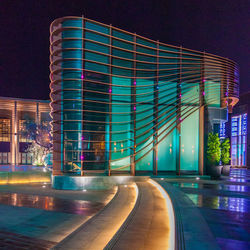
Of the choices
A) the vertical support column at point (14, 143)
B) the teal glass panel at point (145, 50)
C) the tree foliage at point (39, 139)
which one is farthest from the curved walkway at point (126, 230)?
the vertical support column at point (14, 143)

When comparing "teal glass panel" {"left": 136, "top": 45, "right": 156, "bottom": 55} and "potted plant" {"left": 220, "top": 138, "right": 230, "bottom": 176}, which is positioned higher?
"teal glass panel" {"left": 136, "top": 45, "right": 156, "bottom": 55}

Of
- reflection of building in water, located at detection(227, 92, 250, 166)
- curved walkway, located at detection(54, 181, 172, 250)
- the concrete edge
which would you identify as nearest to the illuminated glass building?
curved walkway, located at detection(54, 181, 172, 250)

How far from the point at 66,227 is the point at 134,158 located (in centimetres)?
1086

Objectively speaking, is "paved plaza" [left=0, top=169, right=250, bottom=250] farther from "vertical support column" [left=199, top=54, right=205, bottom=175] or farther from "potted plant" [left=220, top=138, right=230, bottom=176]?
"potted plant" [left=220, top=138, right=230, bottom=176]

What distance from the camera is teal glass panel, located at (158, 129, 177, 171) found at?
68.6 ft

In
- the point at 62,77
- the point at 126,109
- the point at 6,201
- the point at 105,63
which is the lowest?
the point at 6,201

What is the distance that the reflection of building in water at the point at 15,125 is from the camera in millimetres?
51250

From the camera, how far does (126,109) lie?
1994 cm

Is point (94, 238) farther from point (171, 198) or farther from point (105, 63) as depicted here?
point (105, 63)

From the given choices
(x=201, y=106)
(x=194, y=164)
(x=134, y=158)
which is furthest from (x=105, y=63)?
(x=194, y=164)

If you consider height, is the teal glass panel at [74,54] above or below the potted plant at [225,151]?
above

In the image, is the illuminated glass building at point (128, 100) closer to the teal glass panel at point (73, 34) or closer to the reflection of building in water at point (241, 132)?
the teal glass panel at point (73, 34)

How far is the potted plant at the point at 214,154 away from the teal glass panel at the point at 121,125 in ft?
22.3

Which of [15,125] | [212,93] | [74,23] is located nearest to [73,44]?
[74,23]
